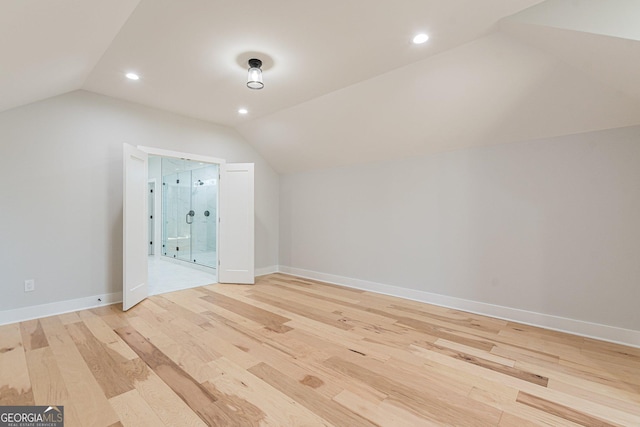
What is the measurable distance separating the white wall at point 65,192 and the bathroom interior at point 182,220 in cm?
157

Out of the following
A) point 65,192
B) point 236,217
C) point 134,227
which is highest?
point 65,192

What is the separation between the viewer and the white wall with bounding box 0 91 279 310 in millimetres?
2963

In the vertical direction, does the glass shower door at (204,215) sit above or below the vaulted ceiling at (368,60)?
below

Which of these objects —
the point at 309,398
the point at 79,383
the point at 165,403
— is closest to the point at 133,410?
the point at 165,403

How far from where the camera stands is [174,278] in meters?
5.02

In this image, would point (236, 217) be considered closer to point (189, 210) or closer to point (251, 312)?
point (251, 312)

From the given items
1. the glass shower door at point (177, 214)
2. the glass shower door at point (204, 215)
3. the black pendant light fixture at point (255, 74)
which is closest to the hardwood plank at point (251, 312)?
the glass shower door at point (204, 215)

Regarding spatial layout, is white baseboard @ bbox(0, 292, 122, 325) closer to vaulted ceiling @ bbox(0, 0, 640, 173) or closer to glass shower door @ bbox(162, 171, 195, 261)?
vaulted ceiling @ bbox(0, 0, 640, 173)

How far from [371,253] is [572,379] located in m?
2.58

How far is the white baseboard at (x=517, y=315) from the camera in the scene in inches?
99.8

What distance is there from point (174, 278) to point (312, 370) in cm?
394

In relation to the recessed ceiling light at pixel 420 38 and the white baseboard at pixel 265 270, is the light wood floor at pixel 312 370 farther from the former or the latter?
the recessed ceiling light at pixel 420 38

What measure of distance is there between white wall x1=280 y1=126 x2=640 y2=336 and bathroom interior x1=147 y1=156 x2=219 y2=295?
9.86 feet

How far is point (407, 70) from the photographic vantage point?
284cm
